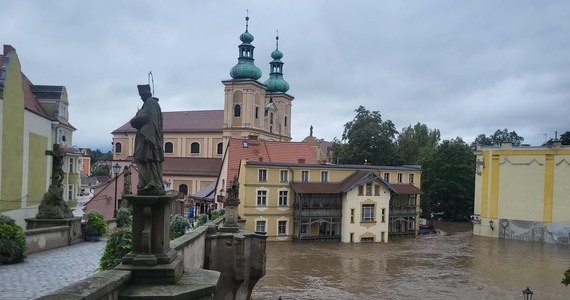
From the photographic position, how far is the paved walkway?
26.8 ft

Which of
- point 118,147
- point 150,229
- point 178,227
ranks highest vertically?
point 118,147

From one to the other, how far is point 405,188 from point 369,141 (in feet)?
53.7

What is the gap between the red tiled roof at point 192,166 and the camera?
229 feet

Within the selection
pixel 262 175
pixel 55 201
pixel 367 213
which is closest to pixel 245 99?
pixel 262 175

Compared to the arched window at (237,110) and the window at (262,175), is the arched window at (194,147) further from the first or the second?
the window at (262,175)

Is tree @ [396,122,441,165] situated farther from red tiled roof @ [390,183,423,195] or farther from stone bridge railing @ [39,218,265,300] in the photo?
stone bridge railing @ [39,218,265,300]

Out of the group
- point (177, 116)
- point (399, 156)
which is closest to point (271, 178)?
point (399, 156)

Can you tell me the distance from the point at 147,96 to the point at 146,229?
186 cm

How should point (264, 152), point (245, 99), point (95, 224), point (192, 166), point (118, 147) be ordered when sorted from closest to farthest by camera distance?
1. point (95, 224)
2. point (264, 152)
3. point (245, 99)
4. point (192, 166)
5. point (118, 147)

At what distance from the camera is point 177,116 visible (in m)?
80.9

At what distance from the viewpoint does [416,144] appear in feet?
236

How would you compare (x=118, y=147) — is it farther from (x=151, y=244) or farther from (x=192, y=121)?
(x=151, y=244)

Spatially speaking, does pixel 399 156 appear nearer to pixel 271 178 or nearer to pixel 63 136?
pixel 271 178

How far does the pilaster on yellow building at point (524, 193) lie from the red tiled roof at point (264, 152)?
17.2 m
